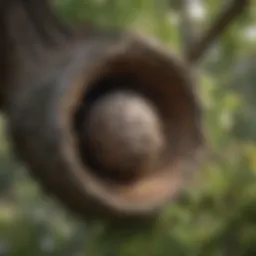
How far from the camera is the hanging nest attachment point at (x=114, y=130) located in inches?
19.3

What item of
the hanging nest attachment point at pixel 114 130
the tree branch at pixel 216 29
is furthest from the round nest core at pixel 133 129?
the tree branch at pixel 216 29

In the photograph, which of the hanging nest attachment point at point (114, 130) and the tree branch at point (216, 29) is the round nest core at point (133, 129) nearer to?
the hanging nest attachment point at point (114, 130)

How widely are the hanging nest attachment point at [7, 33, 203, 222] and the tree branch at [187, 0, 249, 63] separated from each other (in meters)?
0.18

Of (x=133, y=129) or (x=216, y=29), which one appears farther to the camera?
(x=216, y=29)

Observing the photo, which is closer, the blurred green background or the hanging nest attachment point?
the hanging nest attachment point

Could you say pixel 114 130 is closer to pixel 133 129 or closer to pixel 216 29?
pixel 133 129

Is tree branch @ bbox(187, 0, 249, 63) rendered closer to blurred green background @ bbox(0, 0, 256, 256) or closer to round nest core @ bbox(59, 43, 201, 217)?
blurred green background @ bbox(0, 0, 256, 256)

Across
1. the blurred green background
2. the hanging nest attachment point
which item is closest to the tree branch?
the blurred green background

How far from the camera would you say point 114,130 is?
0.51 meters

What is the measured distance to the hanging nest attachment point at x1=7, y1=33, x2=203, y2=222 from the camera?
0.49m

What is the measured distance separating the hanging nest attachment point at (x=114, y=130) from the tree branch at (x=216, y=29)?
18cm

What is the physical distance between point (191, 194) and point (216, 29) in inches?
7.2

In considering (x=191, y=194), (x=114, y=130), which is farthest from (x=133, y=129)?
(x=191, y=194)

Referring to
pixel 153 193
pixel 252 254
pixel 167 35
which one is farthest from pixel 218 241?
pixel 167 35
